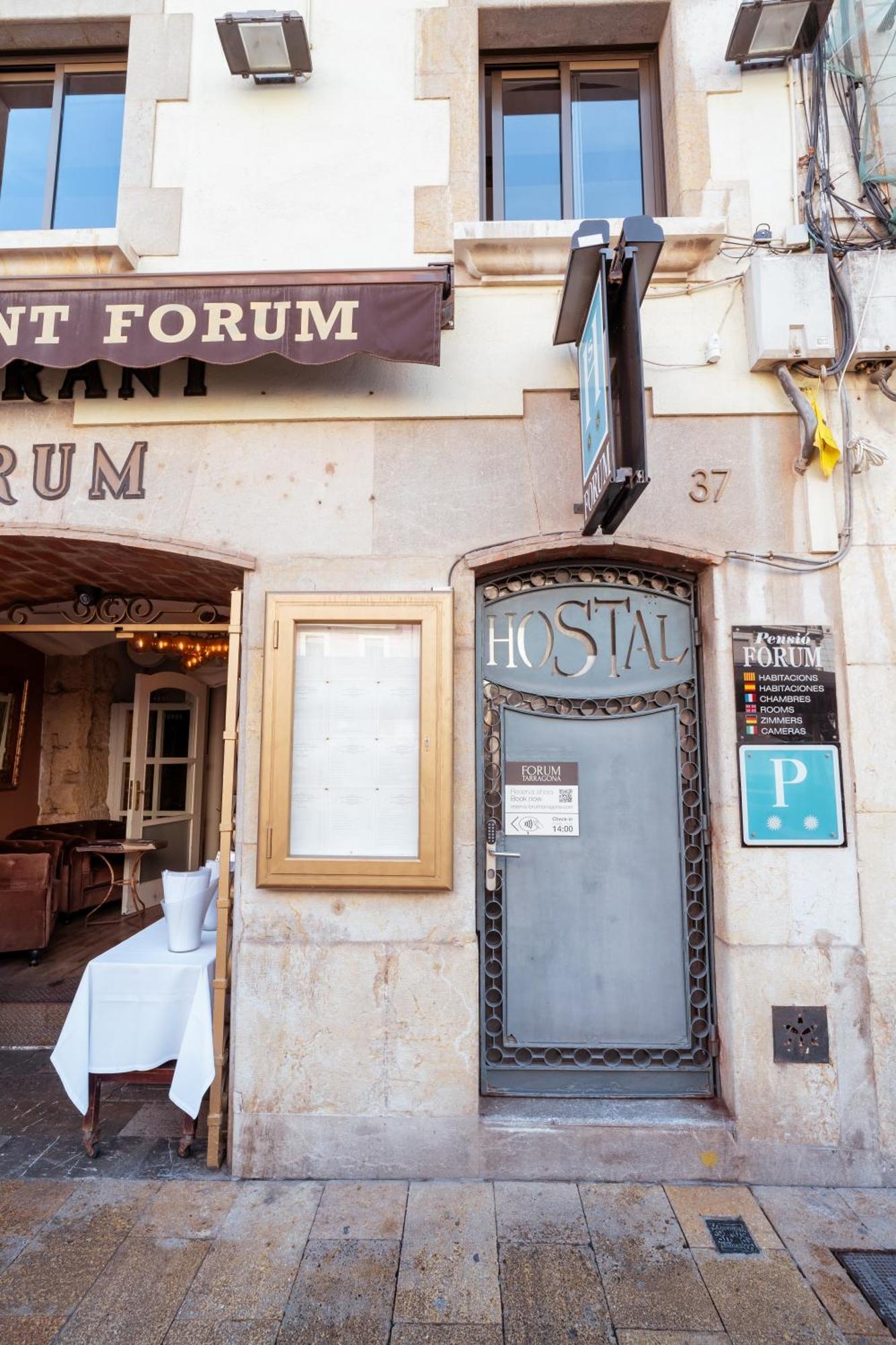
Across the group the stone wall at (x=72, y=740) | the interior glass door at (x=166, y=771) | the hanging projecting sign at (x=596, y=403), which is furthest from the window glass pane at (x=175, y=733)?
the hanging projecting sign at (x=596, y=403)

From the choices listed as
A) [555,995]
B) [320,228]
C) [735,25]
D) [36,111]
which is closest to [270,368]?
[320,228]

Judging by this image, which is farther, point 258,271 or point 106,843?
point 106,843

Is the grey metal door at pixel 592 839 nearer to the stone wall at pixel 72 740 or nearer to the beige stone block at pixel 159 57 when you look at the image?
the beige stone block at pixel 159 57

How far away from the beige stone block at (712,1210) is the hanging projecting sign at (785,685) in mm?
2109

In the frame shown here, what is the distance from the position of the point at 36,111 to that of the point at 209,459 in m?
3.10

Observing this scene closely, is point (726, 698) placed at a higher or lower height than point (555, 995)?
higher

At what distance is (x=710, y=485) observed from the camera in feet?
12.6

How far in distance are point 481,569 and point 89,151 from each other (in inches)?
154

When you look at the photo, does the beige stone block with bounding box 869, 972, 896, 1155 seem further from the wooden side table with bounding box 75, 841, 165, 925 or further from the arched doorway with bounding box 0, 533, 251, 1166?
the wooden side table with bounding box 75, 841, 165, 925

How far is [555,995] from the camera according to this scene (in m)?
→ 3.77

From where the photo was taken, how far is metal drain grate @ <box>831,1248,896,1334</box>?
8.56 feet

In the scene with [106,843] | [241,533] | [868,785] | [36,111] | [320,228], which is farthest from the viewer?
[106,843]

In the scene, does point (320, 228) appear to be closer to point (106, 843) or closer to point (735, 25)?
point (735, 25)

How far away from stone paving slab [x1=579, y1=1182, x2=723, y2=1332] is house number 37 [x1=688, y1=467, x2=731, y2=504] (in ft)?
11.1
